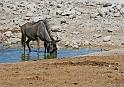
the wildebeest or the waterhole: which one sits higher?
the wildebeest

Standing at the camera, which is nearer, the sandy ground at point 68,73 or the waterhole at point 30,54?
the sandy ground at point 68,73

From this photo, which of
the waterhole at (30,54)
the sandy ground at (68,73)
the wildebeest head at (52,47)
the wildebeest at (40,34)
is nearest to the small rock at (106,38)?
the waterhole at (30,54)

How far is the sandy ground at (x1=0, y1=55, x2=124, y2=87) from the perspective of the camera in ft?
38.7

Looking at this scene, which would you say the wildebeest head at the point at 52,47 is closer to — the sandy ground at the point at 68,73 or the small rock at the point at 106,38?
the small rock at the point at 106,38

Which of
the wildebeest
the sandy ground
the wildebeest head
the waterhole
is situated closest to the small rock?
the waterhole

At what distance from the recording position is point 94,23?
101ft

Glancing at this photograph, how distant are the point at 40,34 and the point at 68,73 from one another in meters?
10.1

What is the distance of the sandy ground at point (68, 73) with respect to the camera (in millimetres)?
11781

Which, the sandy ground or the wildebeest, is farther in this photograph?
the wildebeest

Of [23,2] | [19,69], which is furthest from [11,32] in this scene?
[19,69]

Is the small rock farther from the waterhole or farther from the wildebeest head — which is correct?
the wildebeest head

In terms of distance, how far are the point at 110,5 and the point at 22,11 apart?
20.3ft

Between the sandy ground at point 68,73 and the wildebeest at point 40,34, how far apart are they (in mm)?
6140

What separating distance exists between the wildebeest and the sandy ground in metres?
6.14
